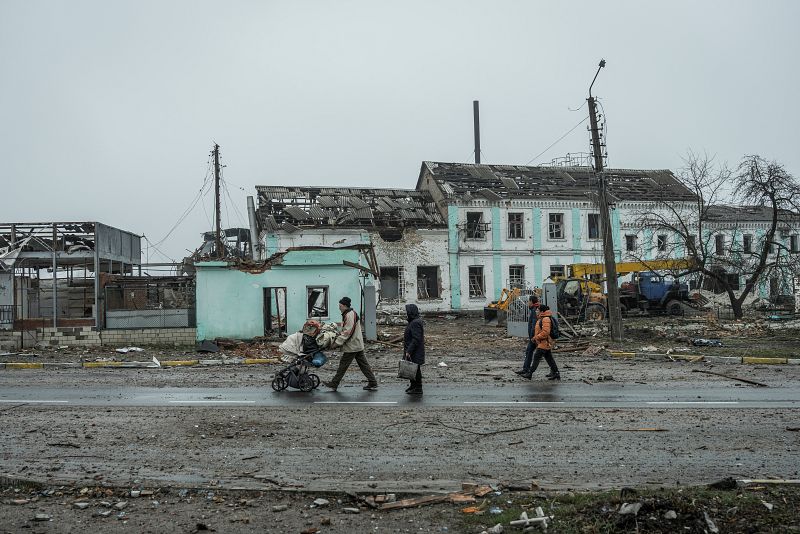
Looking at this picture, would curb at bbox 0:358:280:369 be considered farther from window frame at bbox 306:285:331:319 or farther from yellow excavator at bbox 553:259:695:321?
yellow excavator at bbox 553:259:695:321

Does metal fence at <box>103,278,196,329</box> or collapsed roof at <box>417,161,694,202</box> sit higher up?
collapsed roof at <box>417,161,694,202</box>

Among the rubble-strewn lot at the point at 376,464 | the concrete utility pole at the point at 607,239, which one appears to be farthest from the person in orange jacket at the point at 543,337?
the concrete utility pole at the point at 607,239

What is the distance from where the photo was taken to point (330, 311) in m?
25.3

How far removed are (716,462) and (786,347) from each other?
1662 cm

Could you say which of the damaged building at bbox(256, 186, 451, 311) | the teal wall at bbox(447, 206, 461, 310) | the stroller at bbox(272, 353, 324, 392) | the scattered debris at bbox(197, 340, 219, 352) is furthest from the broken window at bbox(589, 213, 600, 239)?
the stroller at bbox(272, 353, 324, 392)

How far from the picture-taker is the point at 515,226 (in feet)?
145

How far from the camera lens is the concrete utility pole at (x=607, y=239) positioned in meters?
22.7

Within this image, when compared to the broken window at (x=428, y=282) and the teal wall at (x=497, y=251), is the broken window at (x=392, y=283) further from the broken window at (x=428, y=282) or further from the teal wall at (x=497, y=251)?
the teal wall at (x=497, y=251)

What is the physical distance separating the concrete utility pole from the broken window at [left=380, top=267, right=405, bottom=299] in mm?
19471

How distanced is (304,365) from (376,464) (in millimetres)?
5626

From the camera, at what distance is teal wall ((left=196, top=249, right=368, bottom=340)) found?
80.1ft

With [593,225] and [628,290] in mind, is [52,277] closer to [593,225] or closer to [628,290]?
[628,290]

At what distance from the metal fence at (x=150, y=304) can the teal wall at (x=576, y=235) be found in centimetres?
2700

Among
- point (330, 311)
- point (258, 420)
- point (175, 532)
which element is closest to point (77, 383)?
point (258, 420)
